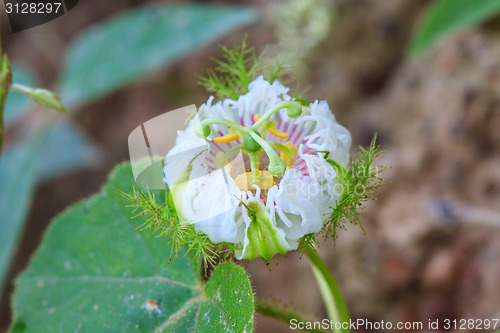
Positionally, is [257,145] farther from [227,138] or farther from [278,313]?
[278,313]

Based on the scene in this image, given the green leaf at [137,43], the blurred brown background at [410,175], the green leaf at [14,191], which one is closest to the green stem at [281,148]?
the blurred brown background at [410,175]

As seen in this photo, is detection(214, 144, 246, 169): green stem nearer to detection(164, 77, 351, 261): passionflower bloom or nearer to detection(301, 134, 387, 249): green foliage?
detection(164, 77, 351, 261): passionflower bloom

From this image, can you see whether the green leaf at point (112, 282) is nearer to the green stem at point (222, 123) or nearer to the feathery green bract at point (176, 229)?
the feathery green bract at point (176, 229)

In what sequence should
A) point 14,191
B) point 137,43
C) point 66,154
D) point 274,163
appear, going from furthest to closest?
point 66,154 → point 137,43 → point 14,191 → point 274,163

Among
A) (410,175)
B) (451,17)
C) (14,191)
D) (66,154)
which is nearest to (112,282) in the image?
(14,191)

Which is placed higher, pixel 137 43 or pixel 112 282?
pixel 137 43

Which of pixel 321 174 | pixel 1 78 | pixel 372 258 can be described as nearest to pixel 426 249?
pixel 372 258

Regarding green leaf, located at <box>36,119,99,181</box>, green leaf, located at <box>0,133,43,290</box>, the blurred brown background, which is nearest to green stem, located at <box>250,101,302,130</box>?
the blurred brown background

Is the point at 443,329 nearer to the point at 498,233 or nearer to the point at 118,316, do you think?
the point at 498,233
